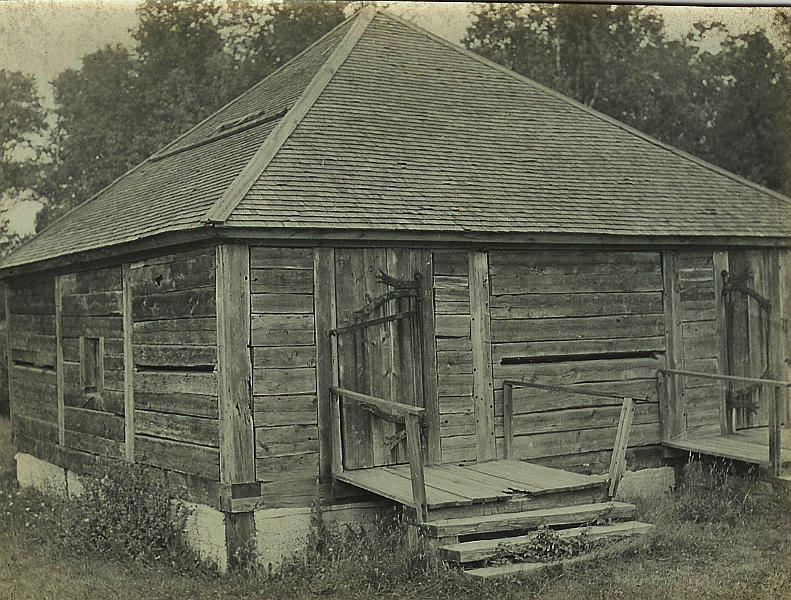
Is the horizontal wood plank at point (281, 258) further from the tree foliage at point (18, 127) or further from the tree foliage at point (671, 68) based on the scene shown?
the tree foliage at point (671, 68)

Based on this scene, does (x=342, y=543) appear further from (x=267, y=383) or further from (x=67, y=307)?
(x=67, y=307)

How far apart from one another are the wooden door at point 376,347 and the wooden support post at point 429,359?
4 cm

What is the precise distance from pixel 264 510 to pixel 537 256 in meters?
4.15

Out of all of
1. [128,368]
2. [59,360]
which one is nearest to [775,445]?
[128,368]

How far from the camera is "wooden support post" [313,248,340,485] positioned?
33.1ft

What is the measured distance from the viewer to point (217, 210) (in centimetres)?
946

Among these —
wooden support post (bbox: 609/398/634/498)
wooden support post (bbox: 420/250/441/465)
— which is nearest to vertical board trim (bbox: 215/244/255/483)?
wooden support post (bbox: 420/250/441/465)

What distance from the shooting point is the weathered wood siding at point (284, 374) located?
9.81 meters

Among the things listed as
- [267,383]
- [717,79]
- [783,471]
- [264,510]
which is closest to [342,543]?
[264,510]

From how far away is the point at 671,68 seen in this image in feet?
38.1

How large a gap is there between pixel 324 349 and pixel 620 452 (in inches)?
120

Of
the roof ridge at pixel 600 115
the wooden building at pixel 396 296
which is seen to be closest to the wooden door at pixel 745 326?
the wooden building at pixel 396 296

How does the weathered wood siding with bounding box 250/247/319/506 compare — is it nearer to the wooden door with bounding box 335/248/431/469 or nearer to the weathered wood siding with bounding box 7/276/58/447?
the wooden door with bounding box 335/248/431/469

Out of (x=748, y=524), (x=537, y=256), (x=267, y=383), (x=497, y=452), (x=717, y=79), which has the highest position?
(x=717, y=79)
